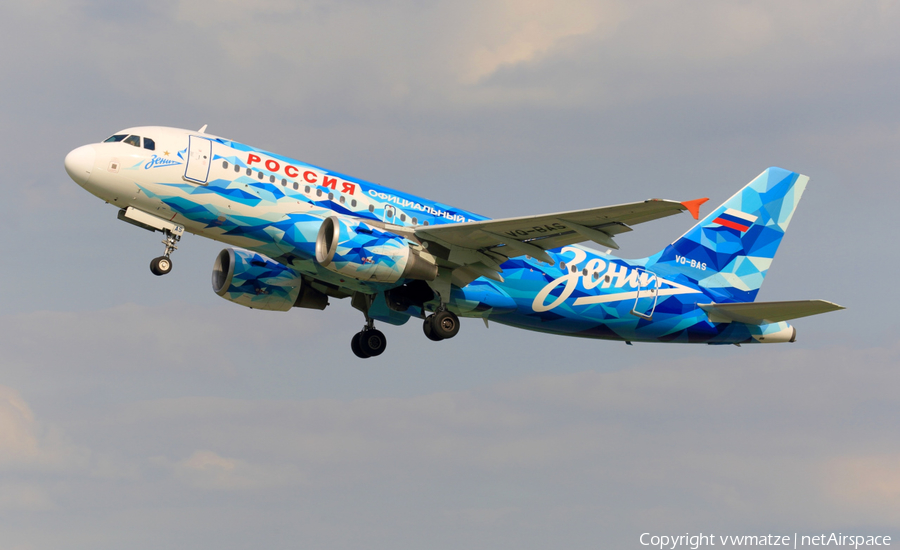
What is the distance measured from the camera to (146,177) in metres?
33.1

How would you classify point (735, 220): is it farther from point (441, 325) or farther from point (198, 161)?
point (198, 161)

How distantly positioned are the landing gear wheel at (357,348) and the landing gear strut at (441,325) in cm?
532

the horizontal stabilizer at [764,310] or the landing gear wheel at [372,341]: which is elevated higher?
the horizontal stabilizer at [764,310]

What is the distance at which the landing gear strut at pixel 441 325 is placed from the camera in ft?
Answer: 118

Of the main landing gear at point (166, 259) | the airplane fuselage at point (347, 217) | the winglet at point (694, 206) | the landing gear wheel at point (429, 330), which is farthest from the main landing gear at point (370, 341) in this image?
the winglet at point (694, 206)

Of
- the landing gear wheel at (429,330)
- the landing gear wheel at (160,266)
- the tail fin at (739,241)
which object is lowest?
the landing gear wheel at (429,330)

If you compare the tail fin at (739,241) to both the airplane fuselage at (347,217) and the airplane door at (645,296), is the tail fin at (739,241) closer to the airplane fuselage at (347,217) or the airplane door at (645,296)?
the airplane fuselage at (347,217)

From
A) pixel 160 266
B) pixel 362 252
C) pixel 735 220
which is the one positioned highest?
pixel 735 220

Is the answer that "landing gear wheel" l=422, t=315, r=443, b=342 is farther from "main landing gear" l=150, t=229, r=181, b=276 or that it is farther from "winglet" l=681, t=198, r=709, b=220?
"winglet" l=681, t=198, r=709, b=220

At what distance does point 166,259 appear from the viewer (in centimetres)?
3353

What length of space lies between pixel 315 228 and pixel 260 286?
5.71 metres

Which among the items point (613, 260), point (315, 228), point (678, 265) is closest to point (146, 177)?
point (315, 228)

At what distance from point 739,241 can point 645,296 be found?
6242 millimetres

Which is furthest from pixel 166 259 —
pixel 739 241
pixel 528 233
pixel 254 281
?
pixel 739 241
